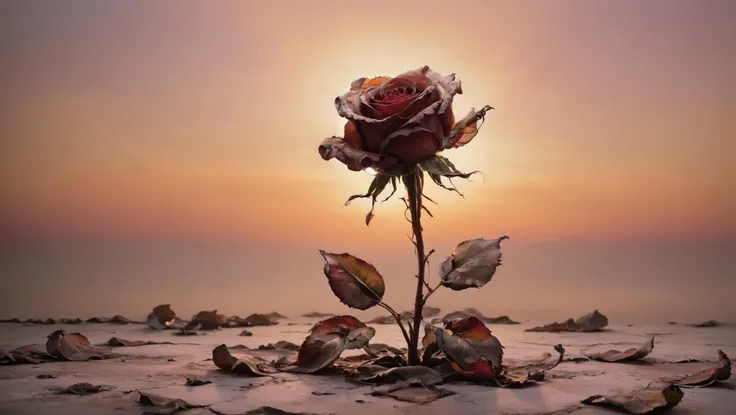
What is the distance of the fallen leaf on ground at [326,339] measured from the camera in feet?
7.17

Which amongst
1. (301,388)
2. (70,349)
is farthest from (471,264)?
(70,349)

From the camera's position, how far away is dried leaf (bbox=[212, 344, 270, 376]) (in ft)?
7.34

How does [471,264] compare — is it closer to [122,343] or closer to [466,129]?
[466,129]

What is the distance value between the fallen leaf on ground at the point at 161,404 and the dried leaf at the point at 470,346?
722 millimetres

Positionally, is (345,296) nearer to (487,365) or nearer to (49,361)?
(487,365)

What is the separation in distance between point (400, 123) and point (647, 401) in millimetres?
984

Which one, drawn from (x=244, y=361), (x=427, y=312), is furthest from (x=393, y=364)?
(x=427, y=312)

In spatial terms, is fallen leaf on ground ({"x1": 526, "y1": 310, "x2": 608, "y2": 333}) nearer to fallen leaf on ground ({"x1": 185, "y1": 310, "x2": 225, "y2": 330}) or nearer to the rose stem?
fallen leaf on ground ({"x1": 185, "y1": 310, "x2": 225, "y2": 330})

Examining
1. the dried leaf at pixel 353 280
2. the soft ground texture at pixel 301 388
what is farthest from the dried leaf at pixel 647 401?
the dried leaf at pixel 353 280

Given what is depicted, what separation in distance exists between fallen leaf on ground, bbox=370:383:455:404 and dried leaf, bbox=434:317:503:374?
4.6 inches

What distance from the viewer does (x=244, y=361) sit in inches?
88.4

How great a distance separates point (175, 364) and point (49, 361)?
1.64ft

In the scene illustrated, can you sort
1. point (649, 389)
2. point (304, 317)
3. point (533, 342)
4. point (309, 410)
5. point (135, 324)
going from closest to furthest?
point (309, 410)
point (649, 389)
point (533, 342)
point (135, 324)
point (304, 317)

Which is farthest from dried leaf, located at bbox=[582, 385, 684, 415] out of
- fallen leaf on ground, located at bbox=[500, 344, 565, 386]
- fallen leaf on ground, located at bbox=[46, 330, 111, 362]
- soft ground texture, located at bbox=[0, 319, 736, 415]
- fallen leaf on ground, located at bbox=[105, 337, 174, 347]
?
fallen leaf on ground, located at bbox=[105, 337, 174, 347]
